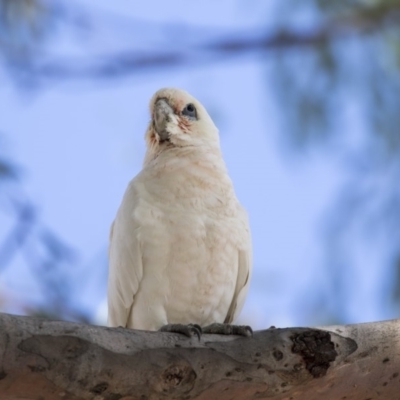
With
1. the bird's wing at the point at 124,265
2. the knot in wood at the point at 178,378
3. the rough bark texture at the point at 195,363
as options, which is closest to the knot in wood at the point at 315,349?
the rough bark texture at the point at 195,363

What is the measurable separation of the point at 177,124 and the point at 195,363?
5.39 feet

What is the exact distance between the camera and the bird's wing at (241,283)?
328cm

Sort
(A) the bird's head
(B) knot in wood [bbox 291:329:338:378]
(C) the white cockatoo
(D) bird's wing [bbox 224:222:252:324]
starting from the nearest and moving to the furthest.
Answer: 1. (B) knot in wood [bbox 291:329:338:378]
2. (C) the white cockatoo
3. (D) bird's wing [bbox 224:222:252:324]
4. (A) the bird's head

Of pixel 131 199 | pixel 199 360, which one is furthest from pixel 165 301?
pixel 199 360

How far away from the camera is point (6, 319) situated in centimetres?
194

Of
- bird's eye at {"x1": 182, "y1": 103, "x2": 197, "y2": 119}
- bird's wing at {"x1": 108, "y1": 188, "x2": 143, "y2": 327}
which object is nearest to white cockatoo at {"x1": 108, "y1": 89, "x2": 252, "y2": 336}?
bird's wing at {"x1": 108, "y1": 188, "x2": 143, "y2": 327}

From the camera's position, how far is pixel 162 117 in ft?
11.7

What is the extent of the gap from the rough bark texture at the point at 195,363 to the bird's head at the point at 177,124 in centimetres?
145

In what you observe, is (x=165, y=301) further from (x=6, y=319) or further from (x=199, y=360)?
(x=6, y=319)

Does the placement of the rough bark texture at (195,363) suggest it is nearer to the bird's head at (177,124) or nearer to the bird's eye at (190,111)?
the bird's head at (177,124)

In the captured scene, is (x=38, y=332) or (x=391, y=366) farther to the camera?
(x=391, y=366)

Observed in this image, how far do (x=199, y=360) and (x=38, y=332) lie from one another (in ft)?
1.55

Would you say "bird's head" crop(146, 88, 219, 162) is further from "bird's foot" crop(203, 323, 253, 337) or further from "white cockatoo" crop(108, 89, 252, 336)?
"bird's foot" crop(203, 323, 253, 337)

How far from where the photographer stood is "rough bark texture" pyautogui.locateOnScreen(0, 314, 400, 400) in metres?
1.95
